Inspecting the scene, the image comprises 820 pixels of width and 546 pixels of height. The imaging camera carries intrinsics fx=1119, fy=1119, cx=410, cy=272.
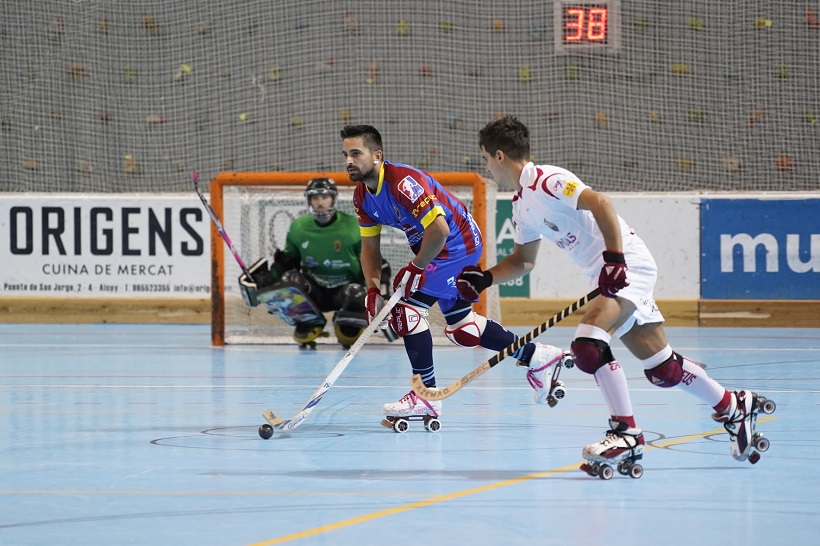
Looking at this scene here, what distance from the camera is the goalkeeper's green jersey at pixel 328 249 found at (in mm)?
8398

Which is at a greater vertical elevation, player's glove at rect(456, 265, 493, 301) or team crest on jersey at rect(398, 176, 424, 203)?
team crest on jersey at rect(398, 176, 424, 203)

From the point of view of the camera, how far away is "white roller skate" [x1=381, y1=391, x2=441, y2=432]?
15.6 feet

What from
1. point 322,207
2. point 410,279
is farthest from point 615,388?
point 322,207

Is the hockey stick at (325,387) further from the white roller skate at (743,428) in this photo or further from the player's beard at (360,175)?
the white roller skate at (743,428)

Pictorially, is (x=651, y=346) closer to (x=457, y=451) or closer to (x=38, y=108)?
(x=457, y=451)

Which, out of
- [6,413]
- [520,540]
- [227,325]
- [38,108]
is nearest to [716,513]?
[520,540]

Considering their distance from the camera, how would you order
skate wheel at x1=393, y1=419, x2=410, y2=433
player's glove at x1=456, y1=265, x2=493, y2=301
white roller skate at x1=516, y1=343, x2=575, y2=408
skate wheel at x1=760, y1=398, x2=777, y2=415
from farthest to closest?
white roller skate at x1=516, y1=343, x2=575, y2=408
skate wheel at x1=393, y1=419, x2=410, y2=433
player's glove at x1=456, y1=265, x2=493, y2=301
skate wheel at x1=760, y1=398, x2=777, y2=415

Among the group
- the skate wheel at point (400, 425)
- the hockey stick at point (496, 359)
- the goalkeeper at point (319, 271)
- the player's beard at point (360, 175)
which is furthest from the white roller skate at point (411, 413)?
the goalkeeper at point (319, 271)

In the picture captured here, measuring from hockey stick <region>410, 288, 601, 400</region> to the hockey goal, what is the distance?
152 inches

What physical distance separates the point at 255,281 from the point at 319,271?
513mm

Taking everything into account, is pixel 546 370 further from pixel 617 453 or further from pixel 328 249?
pixel 328 249

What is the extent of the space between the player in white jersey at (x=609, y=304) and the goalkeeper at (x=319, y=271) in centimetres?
418

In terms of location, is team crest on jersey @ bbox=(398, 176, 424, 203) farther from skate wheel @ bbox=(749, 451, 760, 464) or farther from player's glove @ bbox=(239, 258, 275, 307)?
player's glove @ bbox=(239, 258, 275, 307)

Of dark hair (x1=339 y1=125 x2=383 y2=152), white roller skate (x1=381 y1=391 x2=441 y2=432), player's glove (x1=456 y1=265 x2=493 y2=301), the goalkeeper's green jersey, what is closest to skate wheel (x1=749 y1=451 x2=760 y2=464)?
player's glove (x1=456 y1=265 x2=493 y2=301)
